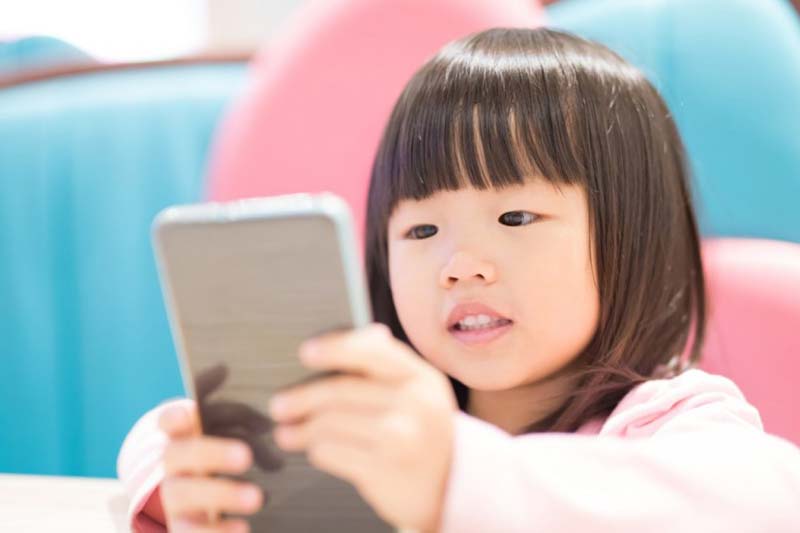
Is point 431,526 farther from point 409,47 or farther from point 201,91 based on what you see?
point 201,91

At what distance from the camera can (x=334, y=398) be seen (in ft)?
1.28

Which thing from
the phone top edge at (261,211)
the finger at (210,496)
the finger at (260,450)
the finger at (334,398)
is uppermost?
the phone top edge at (261,211)

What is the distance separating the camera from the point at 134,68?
1.20m

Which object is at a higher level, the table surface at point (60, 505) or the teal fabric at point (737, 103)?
the teal fabric at point (737, 103)

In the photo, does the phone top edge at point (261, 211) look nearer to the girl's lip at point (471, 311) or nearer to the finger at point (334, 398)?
the finger at point (334, 398)

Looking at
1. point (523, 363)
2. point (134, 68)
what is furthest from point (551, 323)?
point (134, 68)

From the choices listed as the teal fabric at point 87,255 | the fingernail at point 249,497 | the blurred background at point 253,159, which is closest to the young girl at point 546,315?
the fingernail at point 249,497

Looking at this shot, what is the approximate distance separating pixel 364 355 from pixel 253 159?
0.67m

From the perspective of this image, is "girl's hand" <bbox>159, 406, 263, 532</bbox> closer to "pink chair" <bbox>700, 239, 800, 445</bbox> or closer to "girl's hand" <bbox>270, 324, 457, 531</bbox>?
"girl's hand" <bbox>270, 324, 457, 531</bbox>

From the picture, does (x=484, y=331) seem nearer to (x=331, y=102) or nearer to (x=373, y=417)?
(x=373, y=417)

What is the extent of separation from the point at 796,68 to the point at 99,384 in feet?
2.70

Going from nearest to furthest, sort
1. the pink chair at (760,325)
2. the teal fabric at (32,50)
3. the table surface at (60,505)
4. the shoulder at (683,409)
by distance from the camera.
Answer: the shoulder at (683,409) → the table surface at (60,505) → the pink chair at (760,325) → the teal fabric at (32,50)

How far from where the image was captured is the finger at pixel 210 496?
43 centimetres

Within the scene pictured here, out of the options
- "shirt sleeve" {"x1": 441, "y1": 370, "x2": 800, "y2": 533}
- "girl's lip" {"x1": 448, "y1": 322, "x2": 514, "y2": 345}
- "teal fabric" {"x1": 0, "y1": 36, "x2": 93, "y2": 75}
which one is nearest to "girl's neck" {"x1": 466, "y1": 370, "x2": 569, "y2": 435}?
"girl's lip" {"x1": 448, "y1": 322, "x2": 514, "y2": 345}
